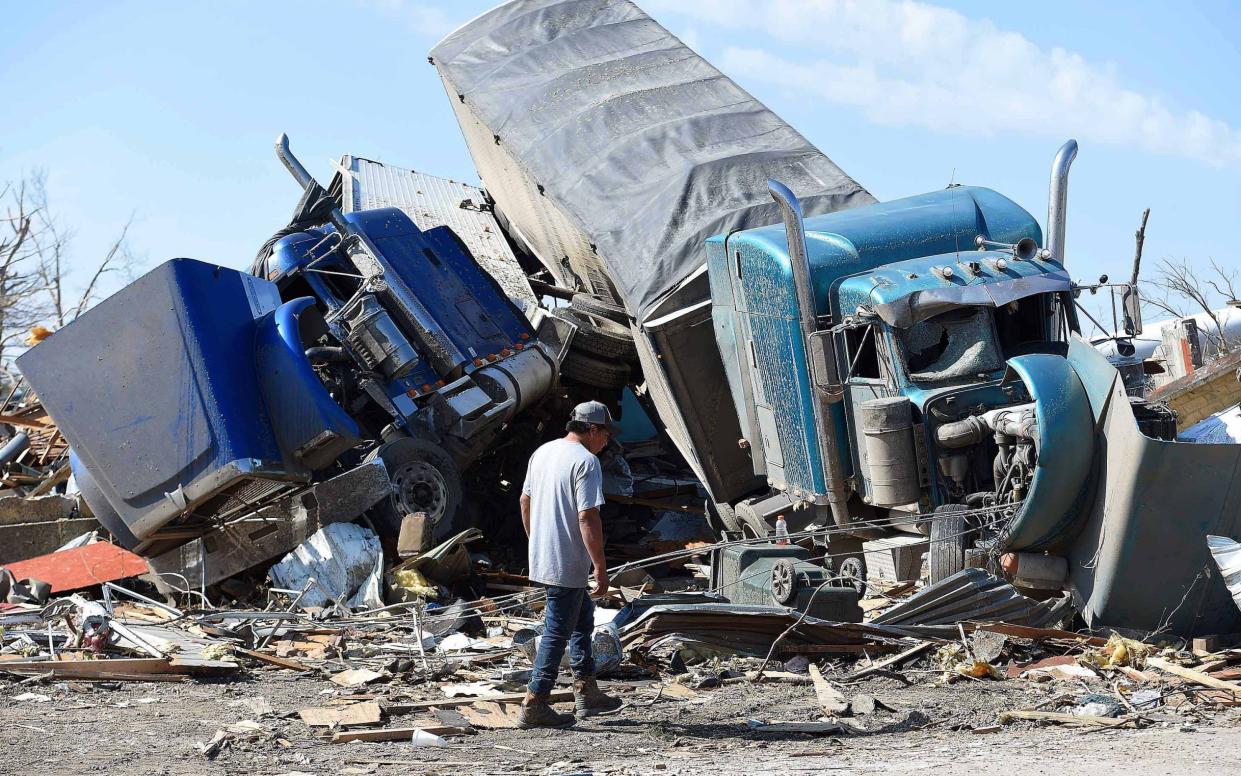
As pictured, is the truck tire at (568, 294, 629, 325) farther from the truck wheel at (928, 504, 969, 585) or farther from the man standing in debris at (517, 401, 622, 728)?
the man standing in debris at (517, 401, 622, 728)

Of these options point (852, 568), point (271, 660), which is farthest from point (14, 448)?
point (852, 568)

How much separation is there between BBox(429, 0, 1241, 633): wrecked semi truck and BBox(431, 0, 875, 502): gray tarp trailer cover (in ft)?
0.10

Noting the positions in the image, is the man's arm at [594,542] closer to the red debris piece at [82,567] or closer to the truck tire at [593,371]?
the red debris piece at [82,567]

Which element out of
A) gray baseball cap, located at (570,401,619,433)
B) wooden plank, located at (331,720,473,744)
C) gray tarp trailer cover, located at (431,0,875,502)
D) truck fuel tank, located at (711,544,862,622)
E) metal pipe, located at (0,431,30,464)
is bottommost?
truck fuel tank, located at (711,544,862,622)

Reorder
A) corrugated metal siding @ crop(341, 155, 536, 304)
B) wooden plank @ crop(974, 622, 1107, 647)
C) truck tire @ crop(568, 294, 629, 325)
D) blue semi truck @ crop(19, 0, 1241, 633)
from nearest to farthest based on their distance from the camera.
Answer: wooden plank @ crop(974, 622, 1107, 647)
blue semi truck @ crop(19, 0, 1241, 633)
truck tire @ crop(568, 294, 629, 325)
corrugated metal siding @ crop(341, 155, 536, 304)

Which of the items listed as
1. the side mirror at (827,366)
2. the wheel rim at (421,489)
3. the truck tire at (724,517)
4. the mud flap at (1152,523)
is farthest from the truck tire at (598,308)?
the mud flap at (1152,523)

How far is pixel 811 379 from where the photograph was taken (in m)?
9.65

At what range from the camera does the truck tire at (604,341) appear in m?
14.0

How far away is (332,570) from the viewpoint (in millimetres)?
10719

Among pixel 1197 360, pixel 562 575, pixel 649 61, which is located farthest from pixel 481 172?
pixel 562 575

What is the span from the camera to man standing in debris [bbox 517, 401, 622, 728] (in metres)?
6.24

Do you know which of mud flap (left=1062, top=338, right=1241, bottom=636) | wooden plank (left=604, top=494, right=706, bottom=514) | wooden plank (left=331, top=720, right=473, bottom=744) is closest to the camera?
wooden plank (left=331, top=720, right=473, bottom=744)

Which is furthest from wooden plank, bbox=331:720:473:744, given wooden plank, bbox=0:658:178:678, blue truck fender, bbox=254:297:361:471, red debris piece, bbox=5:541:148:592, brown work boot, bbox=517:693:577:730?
red debris piece, bbox=5:541:148:592

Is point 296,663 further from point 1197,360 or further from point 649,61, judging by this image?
point 1197,360
